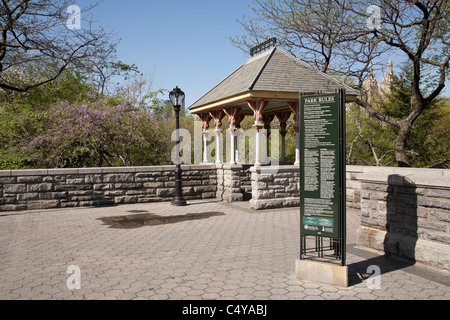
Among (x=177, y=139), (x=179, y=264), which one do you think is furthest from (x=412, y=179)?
(x=177, y=139)

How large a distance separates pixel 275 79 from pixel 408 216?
7.00 m

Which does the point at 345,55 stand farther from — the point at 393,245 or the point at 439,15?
the point at 393,245

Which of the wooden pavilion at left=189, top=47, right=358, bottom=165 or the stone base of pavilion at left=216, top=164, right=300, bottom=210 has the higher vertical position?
the wooden pavilion at left=189, top=47, right=358, bottom=165

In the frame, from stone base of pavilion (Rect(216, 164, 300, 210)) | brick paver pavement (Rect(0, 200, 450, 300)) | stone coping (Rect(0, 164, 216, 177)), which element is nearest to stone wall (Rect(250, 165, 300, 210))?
stone base of pavilion (Rect(216, 164, 300, 210))

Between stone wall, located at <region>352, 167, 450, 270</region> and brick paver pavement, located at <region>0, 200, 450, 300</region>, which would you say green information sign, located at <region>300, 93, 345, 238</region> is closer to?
brick paver pavement, located at <region>0, 200, 450, 300</region>

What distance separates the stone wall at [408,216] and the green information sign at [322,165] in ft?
5.31

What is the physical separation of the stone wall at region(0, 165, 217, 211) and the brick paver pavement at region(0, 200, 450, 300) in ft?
5.33

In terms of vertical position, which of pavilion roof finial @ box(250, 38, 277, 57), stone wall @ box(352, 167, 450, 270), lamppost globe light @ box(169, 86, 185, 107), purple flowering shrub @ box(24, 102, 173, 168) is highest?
pavilion roof finial @ box(250, 38, 277, 57)

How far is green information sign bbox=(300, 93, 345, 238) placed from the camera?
4793 millimetres

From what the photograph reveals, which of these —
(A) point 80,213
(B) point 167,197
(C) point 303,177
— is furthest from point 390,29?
(A) point 80,213

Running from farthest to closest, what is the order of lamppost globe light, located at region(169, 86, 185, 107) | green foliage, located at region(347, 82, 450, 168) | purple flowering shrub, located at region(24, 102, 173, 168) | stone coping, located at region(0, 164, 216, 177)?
green foliage, located at region(347, 82, 450, 168)
purple flowering shrub, located at region(24, 102, 173, 168)
lamppost globe light, located at region(169, 86, 185, 107)
stone coping, located at region(0, 164, 216, 177)

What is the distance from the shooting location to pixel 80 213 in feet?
34.9

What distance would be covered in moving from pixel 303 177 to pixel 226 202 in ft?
25.4

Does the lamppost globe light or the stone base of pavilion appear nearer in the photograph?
the stone base of pavilion
